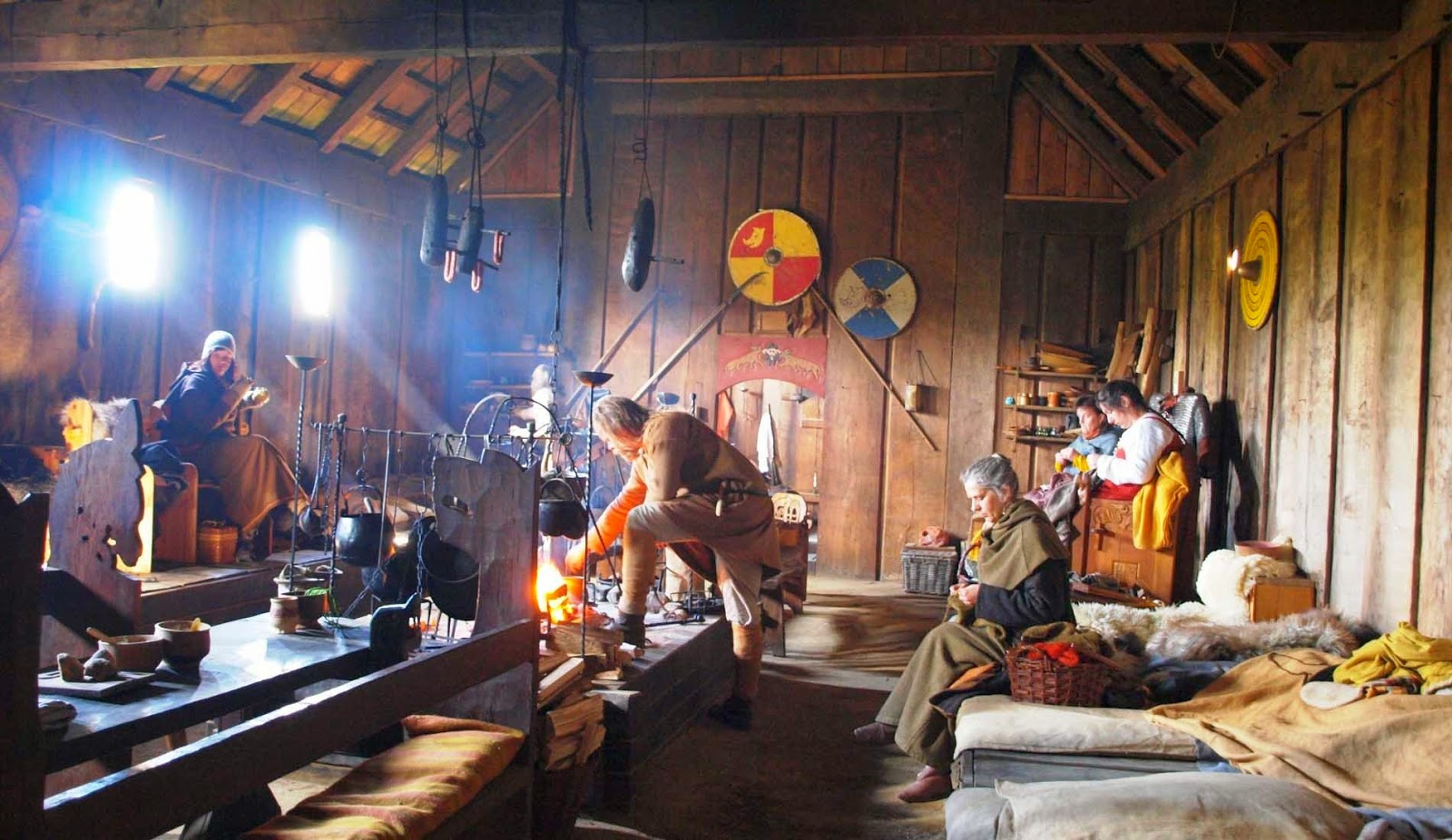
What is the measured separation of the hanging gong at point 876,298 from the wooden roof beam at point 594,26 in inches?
186

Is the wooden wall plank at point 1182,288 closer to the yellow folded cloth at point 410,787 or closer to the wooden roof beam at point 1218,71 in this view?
the wooden roof beam at point 1218,71

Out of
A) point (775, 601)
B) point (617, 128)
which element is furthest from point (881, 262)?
point (775, 601)

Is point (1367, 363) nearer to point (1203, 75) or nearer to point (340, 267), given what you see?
point (1203, 75)

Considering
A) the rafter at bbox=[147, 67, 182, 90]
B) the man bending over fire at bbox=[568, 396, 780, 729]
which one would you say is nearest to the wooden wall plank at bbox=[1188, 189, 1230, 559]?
the man bending over fire at bbox=[568, 396, 780, 729]

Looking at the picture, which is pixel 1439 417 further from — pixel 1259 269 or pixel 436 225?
pixel 436 225

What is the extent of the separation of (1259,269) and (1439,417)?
232 centimetres

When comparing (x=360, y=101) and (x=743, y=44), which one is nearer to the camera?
(x=743, y=44)

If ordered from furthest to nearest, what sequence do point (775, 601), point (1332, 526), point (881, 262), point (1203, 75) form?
point (881, 262), point (1203, 75), point (775, 601), point (1332, 526)

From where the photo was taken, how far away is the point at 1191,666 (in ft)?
14.2

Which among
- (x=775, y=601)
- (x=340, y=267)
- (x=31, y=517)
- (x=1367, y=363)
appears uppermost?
(x=340, y=267)

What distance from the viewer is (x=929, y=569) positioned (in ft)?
29.7

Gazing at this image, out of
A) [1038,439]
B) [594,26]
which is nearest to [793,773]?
[594,26]

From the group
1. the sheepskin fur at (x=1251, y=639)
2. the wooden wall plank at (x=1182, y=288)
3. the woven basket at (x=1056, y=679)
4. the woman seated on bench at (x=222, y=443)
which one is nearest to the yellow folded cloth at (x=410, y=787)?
the woven basket at (x=1056, y=679)

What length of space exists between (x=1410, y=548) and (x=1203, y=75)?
3.67 m
